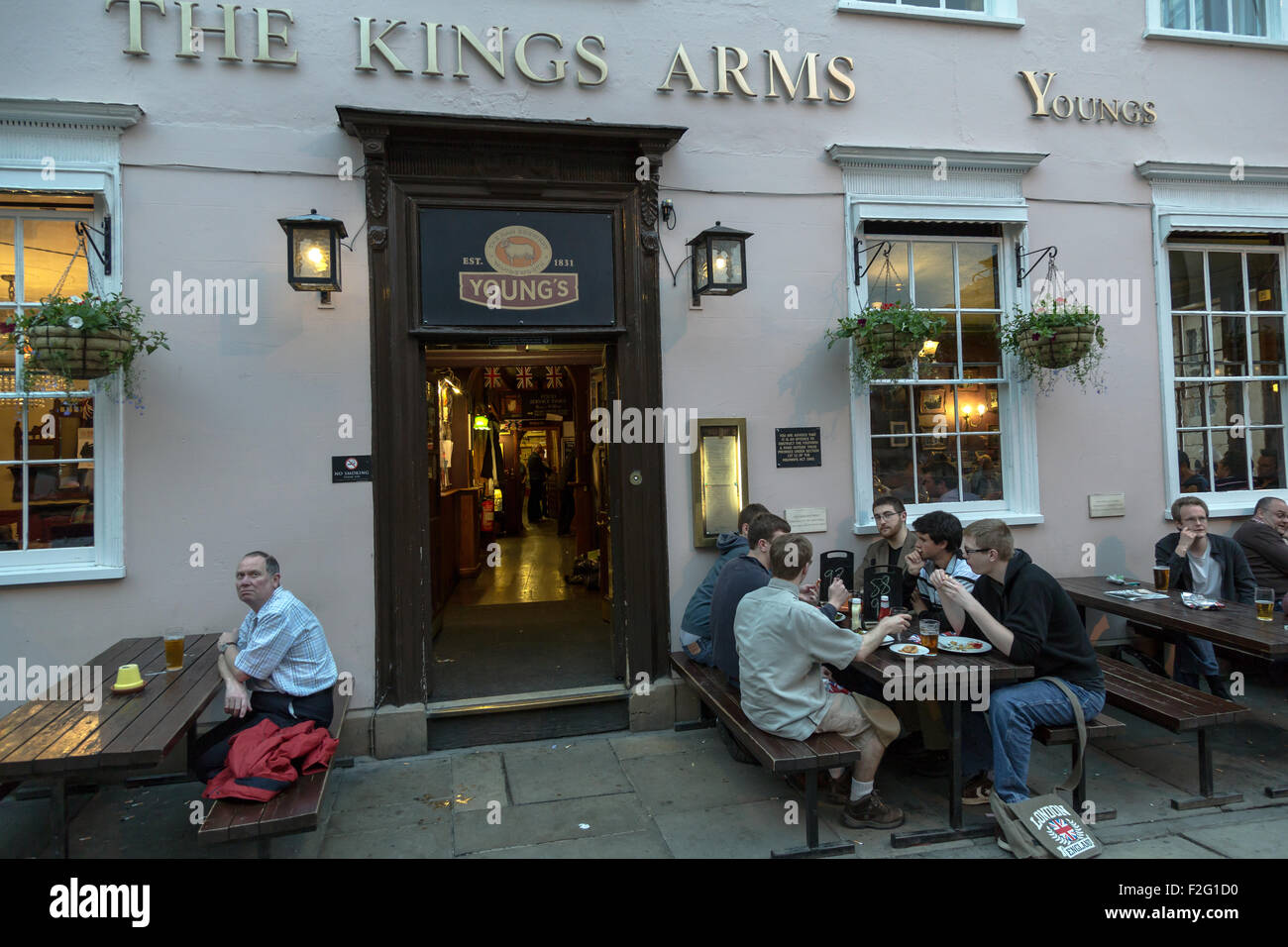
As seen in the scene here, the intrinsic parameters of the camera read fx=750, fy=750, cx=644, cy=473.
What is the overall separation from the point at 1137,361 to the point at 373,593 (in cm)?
633

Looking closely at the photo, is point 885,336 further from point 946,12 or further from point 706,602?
point 946,12

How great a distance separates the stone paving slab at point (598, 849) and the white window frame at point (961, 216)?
112 inches

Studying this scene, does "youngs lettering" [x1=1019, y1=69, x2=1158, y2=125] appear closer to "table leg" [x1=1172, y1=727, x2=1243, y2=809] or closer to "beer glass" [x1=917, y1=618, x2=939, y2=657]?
"beer glass" [x1=917, y1=618, x2=939, y2=657]

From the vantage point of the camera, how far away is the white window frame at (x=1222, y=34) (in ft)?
21.1

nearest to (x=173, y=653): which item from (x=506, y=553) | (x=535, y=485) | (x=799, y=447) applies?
(x=799, y=447)

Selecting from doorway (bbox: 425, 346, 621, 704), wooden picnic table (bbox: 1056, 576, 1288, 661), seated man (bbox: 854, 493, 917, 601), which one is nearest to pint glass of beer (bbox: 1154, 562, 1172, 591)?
wooden picnic table (bbox: 1056, 576, 1288, 661)

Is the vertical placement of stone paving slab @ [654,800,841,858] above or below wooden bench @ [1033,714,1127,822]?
below

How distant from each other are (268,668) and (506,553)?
27.7 ft

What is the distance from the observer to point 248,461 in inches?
193

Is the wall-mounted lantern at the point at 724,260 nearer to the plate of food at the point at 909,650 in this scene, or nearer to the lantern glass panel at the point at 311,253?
the lantern glass panel at the point at 311,253

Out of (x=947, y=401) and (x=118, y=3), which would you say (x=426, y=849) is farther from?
(x=118, y=3)

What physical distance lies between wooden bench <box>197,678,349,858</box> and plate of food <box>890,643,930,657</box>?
2.89 metres

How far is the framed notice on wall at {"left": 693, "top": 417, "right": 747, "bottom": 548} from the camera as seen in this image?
5434 mm

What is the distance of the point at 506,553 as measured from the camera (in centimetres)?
1223
